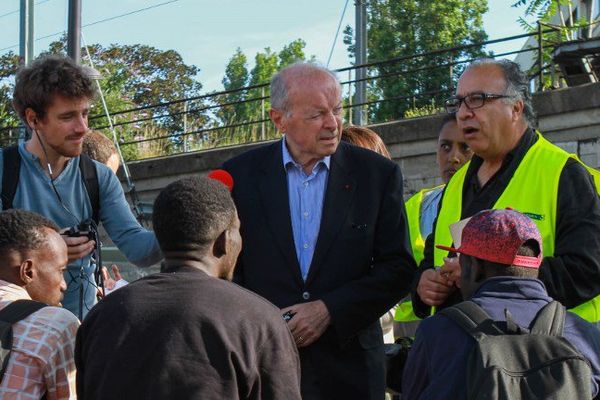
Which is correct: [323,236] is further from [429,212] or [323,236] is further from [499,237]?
[429,212]

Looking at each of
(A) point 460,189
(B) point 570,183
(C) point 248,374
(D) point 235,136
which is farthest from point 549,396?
(D) point 235,136

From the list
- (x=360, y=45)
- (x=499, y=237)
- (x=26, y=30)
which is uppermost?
(x=26, y=30)

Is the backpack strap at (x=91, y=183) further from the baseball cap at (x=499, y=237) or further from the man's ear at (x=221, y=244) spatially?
the baseball cap at (x=499, y=237)

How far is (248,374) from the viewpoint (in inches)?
143

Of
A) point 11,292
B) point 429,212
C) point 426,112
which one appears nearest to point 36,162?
point 11,292

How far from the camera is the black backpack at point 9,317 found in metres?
4.22

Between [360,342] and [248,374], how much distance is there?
169 centimetres

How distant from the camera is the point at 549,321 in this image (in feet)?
13.5

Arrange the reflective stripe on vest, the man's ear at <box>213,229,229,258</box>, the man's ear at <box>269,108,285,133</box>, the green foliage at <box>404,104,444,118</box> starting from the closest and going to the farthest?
the man's ear at <box>213,229,229,258</box>, the reflective stripe on vest, the man's ear at <box>269,108,285,133</box>, the green foliage at <box>404,104,444,118</box>

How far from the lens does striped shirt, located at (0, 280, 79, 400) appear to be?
4227 millimetres

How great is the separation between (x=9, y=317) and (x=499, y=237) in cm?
191

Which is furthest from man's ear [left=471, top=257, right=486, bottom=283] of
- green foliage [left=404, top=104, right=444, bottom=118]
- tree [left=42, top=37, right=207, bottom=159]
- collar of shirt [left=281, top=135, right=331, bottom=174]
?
tree [left=42, top=37, right=207, bottom=159]

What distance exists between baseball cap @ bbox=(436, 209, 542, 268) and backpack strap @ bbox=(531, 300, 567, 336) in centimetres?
25

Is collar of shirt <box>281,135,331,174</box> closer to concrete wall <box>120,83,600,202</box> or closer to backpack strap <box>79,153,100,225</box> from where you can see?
backpack strap <box>79,153,100,225</box>
